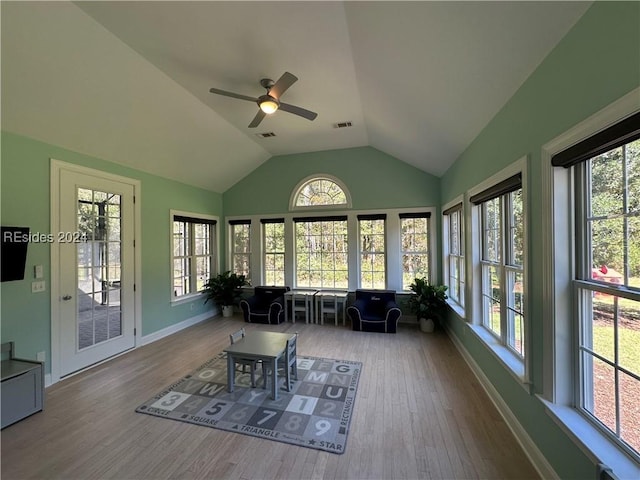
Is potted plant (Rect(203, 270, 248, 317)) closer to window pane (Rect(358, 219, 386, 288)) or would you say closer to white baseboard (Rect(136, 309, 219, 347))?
white baseboard (Rect(136, 309, 219, 347))

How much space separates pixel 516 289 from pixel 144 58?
14.1 feet

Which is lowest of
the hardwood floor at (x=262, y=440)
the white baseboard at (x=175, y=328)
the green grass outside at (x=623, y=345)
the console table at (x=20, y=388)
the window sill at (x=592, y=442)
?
the hardwood floor at (x=262, y=440)

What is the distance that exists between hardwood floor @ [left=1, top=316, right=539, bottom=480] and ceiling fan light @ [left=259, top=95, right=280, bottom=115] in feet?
10.0

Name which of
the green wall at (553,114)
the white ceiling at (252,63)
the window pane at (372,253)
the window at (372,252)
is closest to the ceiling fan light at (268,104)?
the white ceiling at (252,63)

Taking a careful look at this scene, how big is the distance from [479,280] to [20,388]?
186 inches

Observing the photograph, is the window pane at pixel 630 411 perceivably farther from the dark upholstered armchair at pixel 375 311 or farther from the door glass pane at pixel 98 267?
the door glass pane at pixel 98 267

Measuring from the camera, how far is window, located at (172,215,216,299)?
5.12 meters

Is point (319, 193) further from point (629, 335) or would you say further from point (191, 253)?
point (629, 335)

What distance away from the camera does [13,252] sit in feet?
8.80

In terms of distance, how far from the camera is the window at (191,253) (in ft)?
16.8

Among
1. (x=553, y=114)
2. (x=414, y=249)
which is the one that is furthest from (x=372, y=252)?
(x=553, y=114)

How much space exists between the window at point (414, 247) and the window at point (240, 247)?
3402mm

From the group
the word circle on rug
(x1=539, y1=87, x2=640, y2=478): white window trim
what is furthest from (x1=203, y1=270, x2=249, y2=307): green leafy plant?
(x1=539, y1=87, x2=640, y2=478): white window trim

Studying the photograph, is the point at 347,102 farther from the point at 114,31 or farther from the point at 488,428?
the point at 488,428
